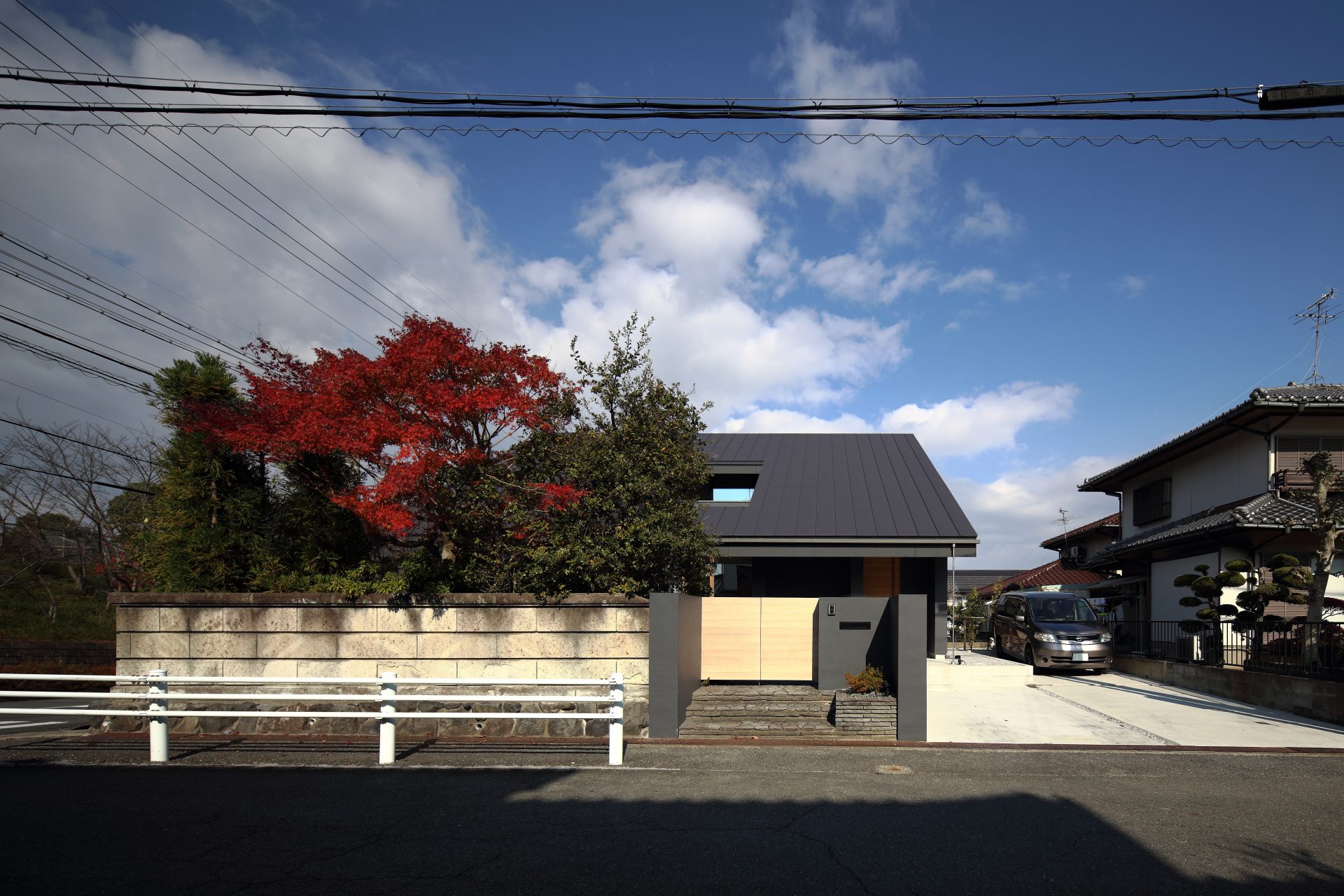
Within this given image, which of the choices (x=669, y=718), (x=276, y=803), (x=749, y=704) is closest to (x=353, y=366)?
(x=276, y=803)

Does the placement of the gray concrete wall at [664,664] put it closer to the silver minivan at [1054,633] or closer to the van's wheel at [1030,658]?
the silver minivan at [1054,633]

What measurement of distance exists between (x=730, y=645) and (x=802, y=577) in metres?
6.72

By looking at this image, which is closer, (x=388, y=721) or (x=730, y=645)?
(x=388, y=721)

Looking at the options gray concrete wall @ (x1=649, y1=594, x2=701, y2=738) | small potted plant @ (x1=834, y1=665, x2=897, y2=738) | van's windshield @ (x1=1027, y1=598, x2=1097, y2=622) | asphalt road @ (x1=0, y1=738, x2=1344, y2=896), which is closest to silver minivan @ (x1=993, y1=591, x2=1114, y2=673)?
van's windshield @ (x1=1027, y1=598, x2=1097, y2=622)

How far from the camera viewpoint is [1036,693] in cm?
1296

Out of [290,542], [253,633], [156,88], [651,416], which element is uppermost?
[156,88]

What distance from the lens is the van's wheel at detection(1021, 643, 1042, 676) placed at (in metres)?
15.6

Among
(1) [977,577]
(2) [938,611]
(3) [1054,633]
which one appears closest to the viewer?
(3) [1054,633]

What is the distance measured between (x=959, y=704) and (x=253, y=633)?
9790 mm

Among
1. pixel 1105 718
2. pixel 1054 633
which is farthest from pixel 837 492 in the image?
pixel 1105 718

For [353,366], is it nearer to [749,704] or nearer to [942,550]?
[749,704]

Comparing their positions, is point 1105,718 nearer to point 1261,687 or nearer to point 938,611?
point 1261,687

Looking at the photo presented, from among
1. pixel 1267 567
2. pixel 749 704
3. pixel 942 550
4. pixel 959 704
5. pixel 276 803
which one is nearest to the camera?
pixel 276 803

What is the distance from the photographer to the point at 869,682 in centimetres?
995
